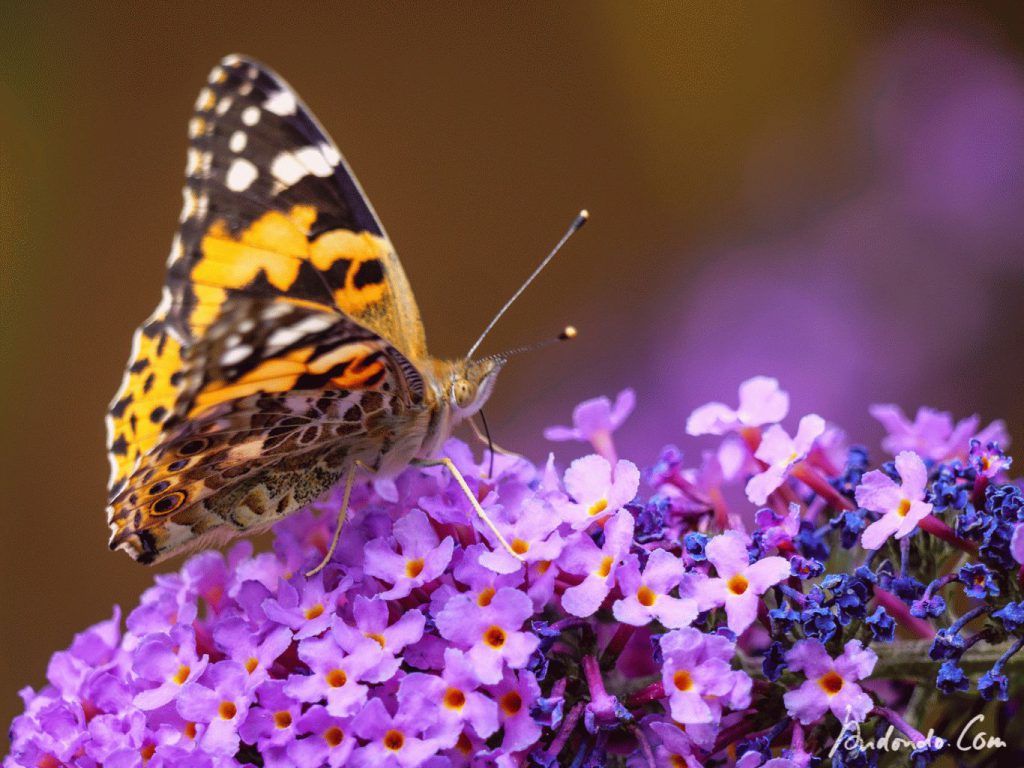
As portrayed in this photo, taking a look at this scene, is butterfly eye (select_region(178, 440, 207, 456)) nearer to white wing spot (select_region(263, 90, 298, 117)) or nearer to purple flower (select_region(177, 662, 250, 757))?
purple flower (select_region(177, 662, 250, 757))

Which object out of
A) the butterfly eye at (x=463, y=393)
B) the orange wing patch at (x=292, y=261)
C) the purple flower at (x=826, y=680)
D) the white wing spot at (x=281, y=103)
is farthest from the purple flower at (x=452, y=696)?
the white wing spot at (x=281, y=103)

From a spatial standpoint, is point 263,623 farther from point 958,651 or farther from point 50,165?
point 50,165

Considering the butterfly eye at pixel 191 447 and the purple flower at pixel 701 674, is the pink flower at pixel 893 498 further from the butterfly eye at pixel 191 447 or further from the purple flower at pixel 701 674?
the butterfly eye at pixel 191 447

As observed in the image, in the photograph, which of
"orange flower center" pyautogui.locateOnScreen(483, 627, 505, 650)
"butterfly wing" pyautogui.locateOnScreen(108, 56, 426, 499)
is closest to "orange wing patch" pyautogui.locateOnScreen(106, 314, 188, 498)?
"butterfly wing" pyautogui.locateOnScreen(108, 56, 426, 499)

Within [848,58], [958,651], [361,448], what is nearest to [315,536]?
[361,448]

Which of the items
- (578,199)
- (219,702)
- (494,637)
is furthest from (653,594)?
(578,199)

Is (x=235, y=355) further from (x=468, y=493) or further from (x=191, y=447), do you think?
(x=468, y=493)
